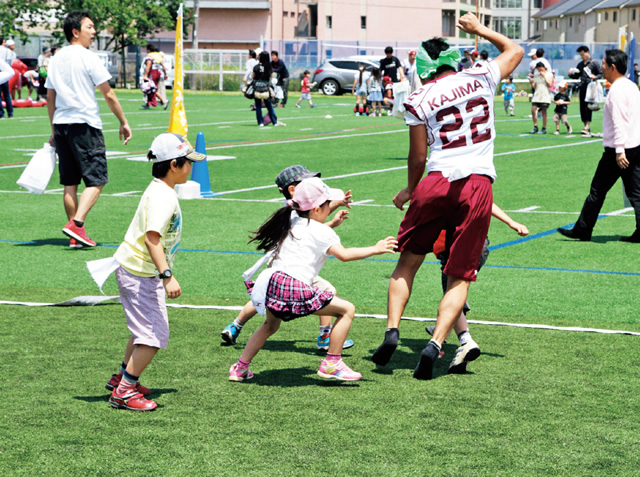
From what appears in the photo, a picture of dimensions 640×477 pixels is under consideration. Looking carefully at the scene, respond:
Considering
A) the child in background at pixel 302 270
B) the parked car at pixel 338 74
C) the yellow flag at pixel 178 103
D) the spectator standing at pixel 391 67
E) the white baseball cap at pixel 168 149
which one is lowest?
the child in background at pixel 302 270

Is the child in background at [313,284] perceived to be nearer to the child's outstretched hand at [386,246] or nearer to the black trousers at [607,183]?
the child's outstretched hand at [386,246]

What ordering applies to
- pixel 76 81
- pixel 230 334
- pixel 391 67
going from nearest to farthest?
pixel 230 334
pixel 76 81
pixel 391 67

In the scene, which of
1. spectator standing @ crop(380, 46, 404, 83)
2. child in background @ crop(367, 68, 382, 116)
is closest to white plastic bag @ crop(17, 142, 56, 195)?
spectator standing @ crop(380, 46, 404, 83)

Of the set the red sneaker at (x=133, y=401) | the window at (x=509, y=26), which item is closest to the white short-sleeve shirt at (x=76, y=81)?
the red sneaker at (x=133, y=401)

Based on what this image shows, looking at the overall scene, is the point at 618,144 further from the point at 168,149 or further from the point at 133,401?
the point at 133,401

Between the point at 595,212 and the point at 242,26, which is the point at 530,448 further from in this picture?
the point at 242,26

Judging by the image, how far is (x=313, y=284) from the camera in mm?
6461

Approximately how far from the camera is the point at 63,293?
8469 mm

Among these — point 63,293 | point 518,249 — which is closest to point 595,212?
point 518,249

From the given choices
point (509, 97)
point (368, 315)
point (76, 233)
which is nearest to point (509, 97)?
point (509, 97)

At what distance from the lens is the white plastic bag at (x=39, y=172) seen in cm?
1098

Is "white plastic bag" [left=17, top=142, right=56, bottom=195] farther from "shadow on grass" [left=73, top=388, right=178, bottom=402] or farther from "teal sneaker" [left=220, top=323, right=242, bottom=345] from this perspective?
"shadow on grass" [left=73, top=388, right=178, bottom=402]

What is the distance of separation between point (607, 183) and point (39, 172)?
5980 millimetres

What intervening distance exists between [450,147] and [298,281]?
1.22m
